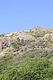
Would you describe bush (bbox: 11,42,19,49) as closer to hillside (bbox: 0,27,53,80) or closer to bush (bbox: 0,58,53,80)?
hillside (bbox: 0,27,53,80)

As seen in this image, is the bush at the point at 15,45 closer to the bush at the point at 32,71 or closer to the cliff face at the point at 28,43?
the cliff face at the point at 28,43

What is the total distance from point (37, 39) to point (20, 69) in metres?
14.3

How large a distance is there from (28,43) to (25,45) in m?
0.43

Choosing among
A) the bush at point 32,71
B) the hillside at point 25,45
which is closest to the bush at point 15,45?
the hillside at point 25,45

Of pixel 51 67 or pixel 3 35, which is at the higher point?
pixel 3 35

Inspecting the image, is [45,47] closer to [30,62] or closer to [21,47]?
[21,47]

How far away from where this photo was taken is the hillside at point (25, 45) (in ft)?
122

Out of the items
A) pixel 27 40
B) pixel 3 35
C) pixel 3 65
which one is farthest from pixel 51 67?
pixel 3 35

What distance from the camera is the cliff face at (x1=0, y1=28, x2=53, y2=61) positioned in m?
38.6

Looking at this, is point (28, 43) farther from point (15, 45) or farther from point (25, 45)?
point (15, 45)

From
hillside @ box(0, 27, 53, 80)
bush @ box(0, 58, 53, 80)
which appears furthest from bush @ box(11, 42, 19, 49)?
bush @ box(0, 58, 53, 80)

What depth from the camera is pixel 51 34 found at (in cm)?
4219

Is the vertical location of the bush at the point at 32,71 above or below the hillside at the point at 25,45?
below

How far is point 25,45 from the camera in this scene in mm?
40750
